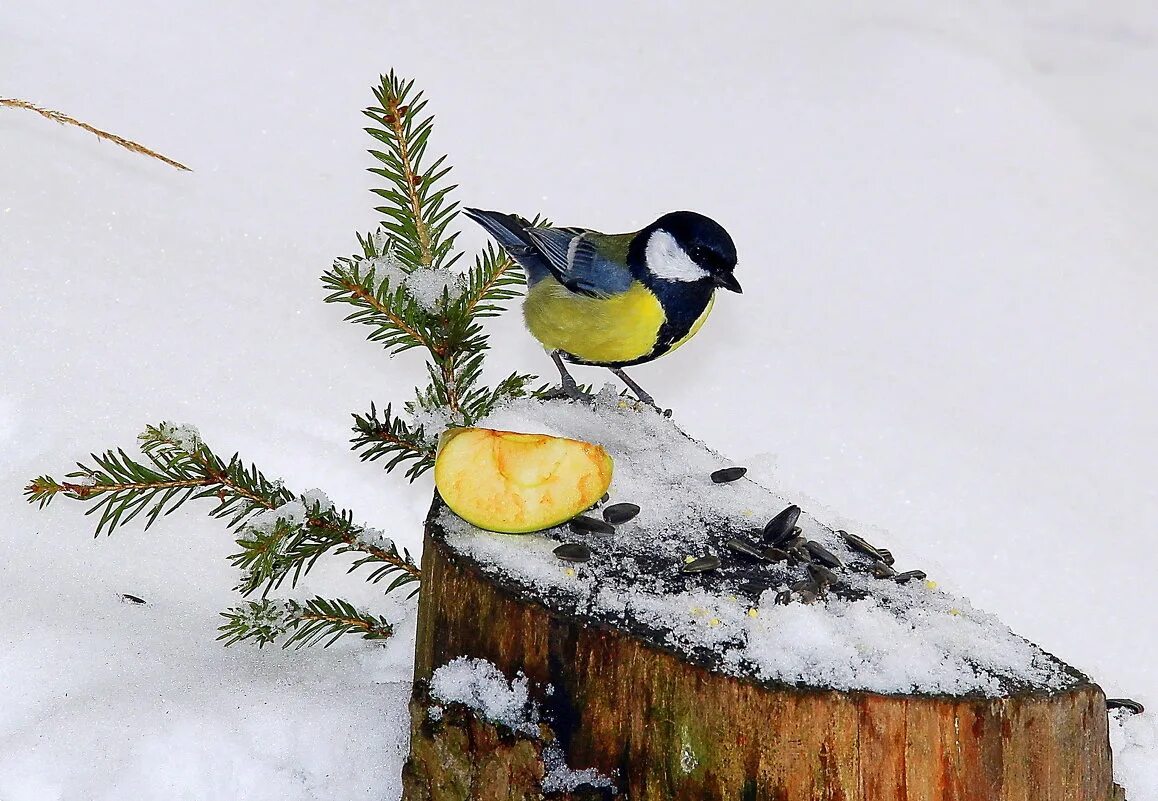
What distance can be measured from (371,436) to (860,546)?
2.24 ft

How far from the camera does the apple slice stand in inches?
51.0

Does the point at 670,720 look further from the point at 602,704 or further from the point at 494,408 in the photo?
the point at 494,408

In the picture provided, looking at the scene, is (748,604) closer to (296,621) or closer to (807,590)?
(807,590)

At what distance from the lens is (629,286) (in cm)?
167

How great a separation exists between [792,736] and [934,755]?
5.2 inches

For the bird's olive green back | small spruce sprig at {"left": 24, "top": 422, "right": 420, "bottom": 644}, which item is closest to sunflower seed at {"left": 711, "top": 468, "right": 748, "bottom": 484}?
the bird's olive green back

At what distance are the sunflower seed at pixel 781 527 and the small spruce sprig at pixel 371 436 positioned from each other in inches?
19.3

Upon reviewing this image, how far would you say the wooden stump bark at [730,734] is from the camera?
1.05 m

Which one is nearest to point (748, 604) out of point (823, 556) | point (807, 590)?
point (807, 590)

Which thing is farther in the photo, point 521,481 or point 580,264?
point 580,264

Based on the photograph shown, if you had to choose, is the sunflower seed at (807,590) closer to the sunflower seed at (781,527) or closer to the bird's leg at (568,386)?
the sunflower seed at (781,527)

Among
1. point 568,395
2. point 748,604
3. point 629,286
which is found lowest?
point 748,604

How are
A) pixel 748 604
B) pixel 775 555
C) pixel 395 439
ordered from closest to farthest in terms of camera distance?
pixel 748 604 → pixel 775 555 → pixel 395 439

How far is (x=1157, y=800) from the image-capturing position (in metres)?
1.34
